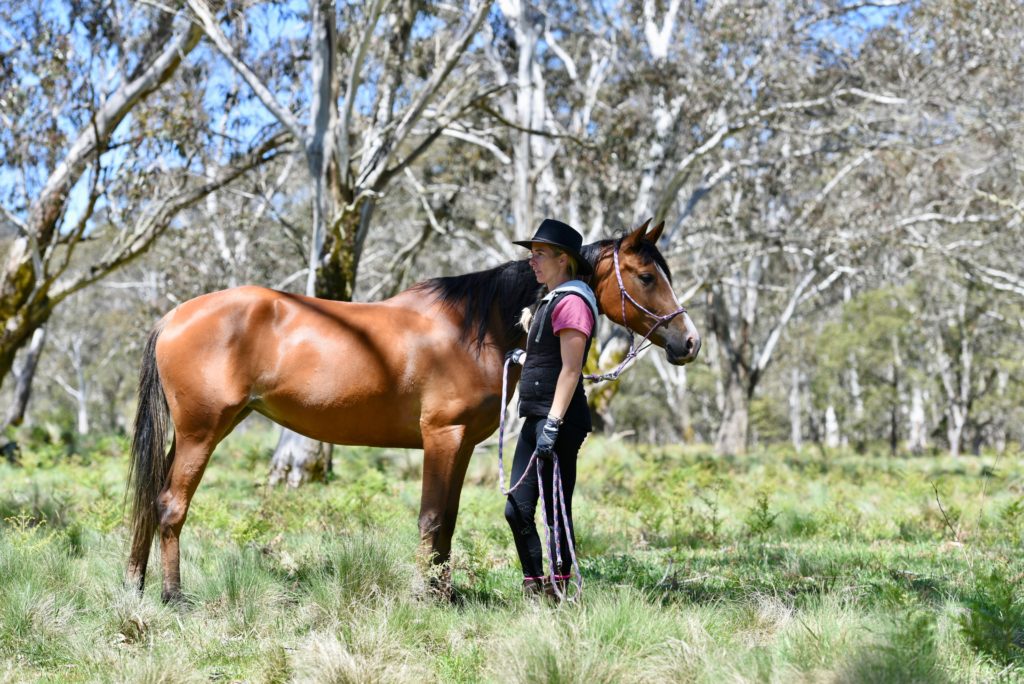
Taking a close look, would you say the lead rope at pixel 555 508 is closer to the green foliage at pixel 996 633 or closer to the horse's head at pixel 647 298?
the horse's head at pixel 647 298

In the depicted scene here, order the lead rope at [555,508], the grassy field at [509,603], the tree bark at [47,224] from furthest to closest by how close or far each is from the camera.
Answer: the tree bark at [47,224] → the lead rope at [555,508] → the grassy field at [509,603]

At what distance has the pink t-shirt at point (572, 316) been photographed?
4387 mm

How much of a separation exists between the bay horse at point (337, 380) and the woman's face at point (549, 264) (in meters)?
0.32

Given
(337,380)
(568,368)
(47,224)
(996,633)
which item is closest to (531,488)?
(568,368)

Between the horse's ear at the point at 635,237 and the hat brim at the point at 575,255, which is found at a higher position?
the horse's ear at the point at 635,237

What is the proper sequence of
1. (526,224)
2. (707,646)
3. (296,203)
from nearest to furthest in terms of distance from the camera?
(707,646), (526,224), (296,203)

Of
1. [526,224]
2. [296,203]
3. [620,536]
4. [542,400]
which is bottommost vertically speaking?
[620,536]

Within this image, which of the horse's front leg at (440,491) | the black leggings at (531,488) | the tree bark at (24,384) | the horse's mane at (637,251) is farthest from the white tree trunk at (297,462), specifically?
the tree bark at (24,384)

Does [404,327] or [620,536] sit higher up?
[404,327]

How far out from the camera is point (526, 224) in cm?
1420

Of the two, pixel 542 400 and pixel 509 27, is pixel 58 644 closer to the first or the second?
pixel 542 400

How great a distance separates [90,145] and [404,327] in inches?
384

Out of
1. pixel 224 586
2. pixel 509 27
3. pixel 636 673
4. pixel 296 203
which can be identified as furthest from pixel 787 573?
pixel 296 203

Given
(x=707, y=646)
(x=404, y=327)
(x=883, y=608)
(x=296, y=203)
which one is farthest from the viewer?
(x=296, y=203)
